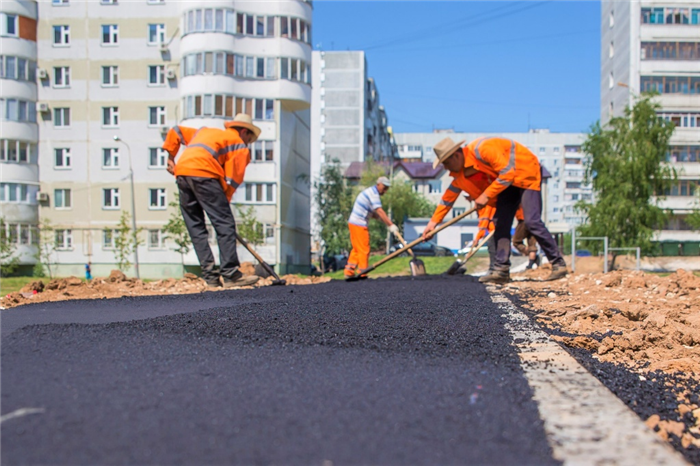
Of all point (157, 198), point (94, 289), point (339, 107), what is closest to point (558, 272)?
point (94, 289)

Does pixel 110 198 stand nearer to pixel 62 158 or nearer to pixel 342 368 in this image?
pixel 62 158

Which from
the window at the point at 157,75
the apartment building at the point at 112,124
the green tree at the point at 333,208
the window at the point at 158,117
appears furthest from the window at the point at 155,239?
the green tree at the point at 333,208

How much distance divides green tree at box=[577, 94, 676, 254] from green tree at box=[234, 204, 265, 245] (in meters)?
18.6

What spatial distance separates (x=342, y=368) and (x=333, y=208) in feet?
170

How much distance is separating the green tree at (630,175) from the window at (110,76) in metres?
28.9

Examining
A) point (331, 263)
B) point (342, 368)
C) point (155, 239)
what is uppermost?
point (342, 368)

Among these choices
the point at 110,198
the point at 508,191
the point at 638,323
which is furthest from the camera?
the point at 110,198

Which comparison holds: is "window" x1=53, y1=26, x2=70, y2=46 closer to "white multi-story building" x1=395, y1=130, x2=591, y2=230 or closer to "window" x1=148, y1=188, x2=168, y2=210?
"window" x1=148, y1=188, x2=168, y2=210

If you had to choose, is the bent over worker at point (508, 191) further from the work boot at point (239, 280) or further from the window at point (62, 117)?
the window at point (62, 117)

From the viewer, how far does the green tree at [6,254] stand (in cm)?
4175

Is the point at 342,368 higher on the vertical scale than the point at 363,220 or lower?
lower

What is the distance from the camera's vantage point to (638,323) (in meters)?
4.79

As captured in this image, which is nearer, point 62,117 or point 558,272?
point 558,272

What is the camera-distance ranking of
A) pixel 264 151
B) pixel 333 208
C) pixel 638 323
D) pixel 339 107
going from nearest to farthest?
pixel 638 323
pixel 264 151
pixel 333 208
pixel 339 107
